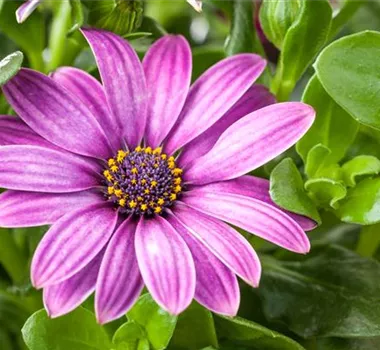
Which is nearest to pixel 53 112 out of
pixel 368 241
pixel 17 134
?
pixel 17 134

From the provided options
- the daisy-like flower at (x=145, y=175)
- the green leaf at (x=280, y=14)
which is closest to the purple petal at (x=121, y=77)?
the daisy-like flower at (x=145, y=175)

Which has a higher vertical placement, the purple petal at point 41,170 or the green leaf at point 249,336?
the purple petal at point 41,170

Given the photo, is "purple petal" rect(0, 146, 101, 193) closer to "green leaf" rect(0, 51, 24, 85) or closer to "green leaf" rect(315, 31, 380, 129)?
"green leaf" rect(0, 51, 24, 85)

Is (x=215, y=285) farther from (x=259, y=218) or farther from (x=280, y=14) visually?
(x=280, y=14)

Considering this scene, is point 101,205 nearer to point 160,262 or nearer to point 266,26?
point 160,262

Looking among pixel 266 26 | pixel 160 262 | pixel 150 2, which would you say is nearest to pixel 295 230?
pixel 160 262

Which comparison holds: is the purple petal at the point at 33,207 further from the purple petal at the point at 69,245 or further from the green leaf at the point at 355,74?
the green leaf at the point at 355,74
